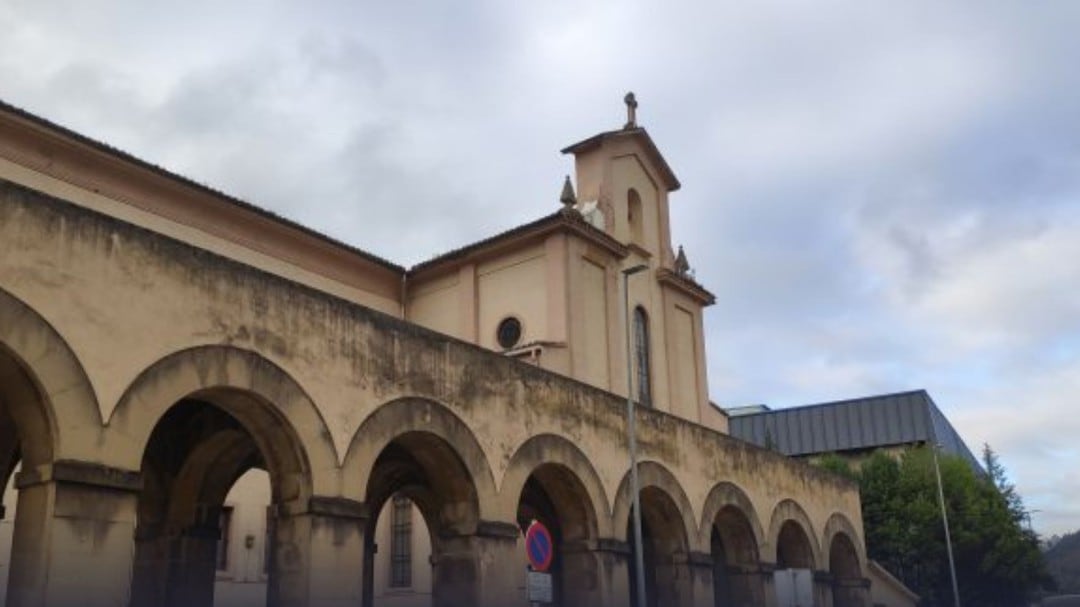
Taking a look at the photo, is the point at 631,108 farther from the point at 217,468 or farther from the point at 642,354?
the point at 217,468

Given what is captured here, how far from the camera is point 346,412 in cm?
1350

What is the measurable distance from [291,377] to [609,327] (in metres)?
14.1

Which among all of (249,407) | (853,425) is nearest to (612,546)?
(249,407)

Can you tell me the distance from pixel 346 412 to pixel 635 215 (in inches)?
678

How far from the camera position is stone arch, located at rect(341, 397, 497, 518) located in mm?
13469

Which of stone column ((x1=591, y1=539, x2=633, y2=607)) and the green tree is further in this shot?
the green tree

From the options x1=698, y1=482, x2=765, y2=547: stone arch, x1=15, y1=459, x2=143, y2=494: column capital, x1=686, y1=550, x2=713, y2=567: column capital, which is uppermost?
x1=698, y1=482, x2=765, y2=547: stone arch

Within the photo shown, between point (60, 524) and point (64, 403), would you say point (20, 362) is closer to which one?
point (64, 403)

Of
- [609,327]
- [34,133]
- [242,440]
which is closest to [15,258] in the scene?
[242,440]

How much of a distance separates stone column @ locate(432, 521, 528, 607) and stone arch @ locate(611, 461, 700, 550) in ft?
10.3

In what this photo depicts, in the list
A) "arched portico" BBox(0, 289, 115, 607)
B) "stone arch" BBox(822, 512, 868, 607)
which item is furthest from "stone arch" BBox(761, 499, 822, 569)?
"arched portico" BBox(0, 289, 115, 607)

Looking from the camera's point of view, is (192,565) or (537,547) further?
(192,565)

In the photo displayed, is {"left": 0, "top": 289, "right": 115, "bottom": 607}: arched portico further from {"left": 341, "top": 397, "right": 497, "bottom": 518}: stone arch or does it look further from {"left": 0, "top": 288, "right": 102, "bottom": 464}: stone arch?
A: {"left": 341, "top": 397, "right": 497, "bottom": 518}: stone arch

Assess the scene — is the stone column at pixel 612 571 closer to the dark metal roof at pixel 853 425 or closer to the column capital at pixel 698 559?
the column capital at pixel 698 559
